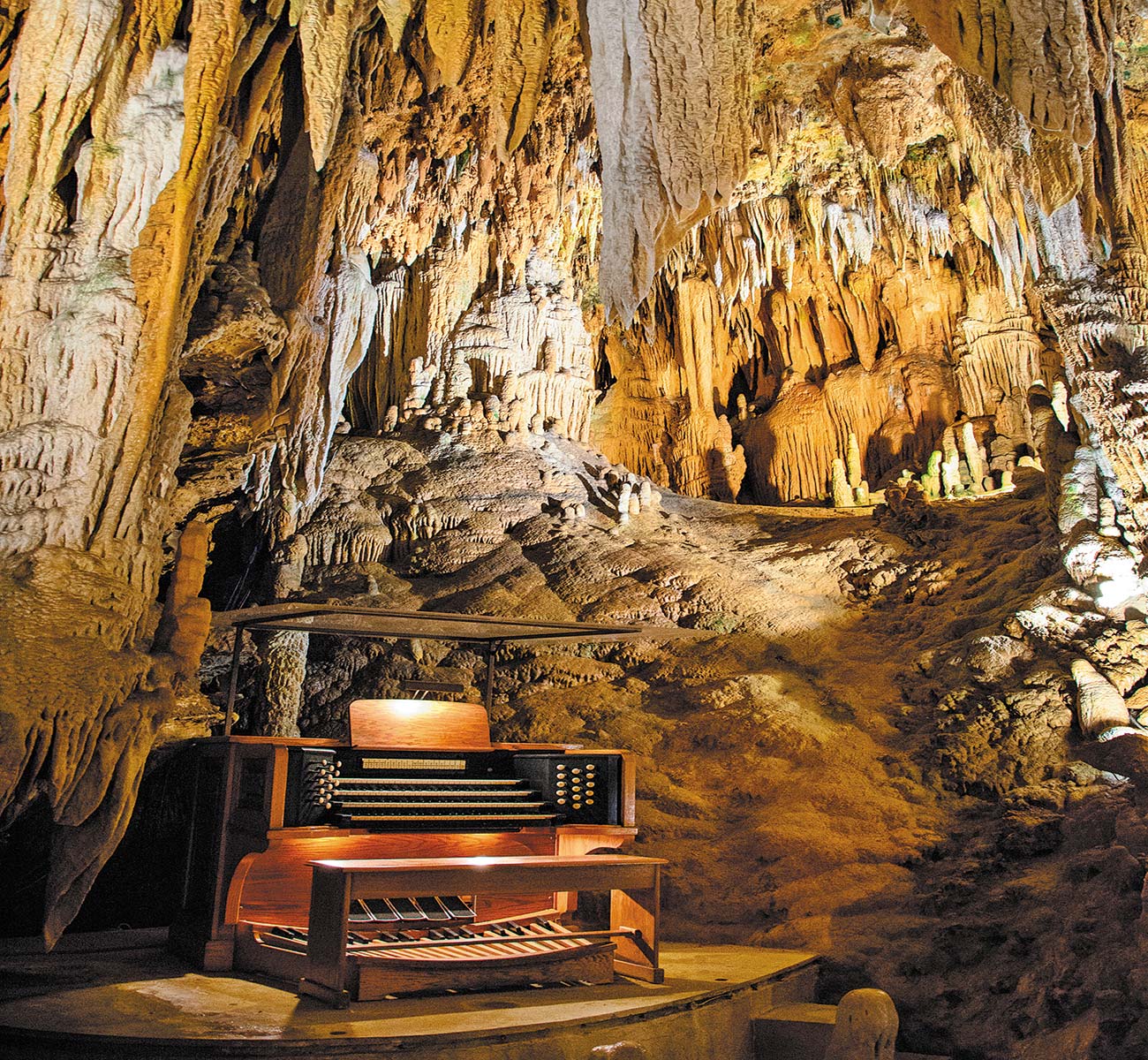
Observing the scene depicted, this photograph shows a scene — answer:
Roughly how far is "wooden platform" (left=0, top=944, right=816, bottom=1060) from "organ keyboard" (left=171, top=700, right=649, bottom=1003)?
0.16 metres

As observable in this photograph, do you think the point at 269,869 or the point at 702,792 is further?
the point at 702,792

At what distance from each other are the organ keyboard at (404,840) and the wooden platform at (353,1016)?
159 millimetres

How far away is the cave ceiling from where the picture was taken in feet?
16.0

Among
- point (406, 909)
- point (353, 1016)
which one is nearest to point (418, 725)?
point (406, 909)

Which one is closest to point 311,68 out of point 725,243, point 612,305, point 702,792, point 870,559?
point 612,305

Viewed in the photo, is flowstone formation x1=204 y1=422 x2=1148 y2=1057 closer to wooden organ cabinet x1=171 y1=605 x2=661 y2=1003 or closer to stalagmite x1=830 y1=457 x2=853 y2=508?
wooden organ cabinet x1=171 y1=605 x2=661 y2=1003

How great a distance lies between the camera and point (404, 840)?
5.51m

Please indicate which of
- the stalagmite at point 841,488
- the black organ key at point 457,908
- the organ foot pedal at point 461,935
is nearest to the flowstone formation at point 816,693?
the organ foot pedal at point 461,935

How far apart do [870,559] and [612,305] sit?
6.07 metres

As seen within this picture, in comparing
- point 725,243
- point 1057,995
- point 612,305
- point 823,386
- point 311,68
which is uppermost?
point 725,243

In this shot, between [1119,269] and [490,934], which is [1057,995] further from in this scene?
[1119,269]

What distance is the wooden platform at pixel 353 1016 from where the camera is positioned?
11.9 ft

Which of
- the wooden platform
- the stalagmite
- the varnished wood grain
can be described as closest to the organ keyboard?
the varnished wood grain

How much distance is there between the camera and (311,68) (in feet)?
21.8
